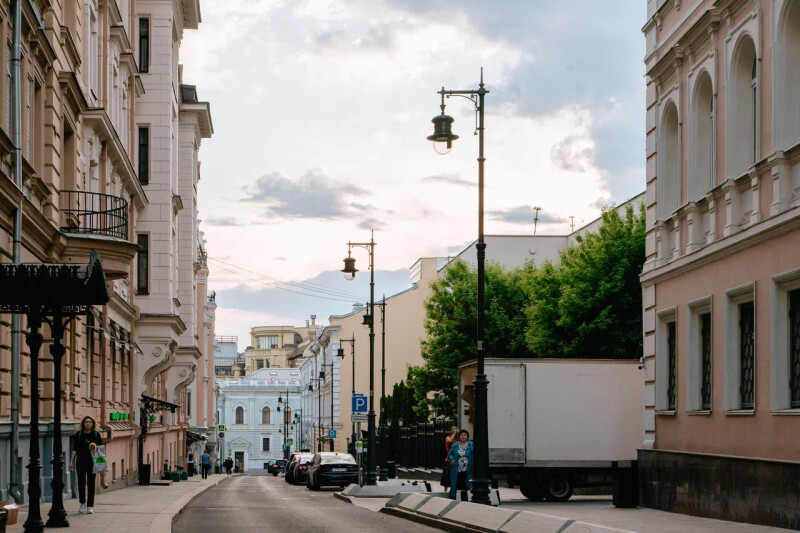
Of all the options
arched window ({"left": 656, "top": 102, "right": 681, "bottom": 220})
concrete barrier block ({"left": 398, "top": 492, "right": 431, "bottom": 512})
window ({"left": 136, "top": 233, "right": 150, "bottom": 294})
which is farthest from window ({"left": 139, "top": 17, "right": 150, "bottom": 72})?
concrete barrier block ({"left": 398, "top": 492, "right": 431, "bottom": 512})

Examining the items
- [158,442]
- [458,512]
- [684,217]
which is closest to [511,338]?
[158,442]

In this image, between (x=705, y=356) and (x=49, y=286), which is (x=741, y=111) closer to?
(x=705, y=356)

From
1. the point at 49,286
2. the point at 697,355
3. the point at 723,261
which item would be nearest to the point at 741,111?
the point at 723,261

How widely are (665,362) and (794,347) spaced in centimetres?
636

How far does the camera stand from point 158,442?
53.5 meters

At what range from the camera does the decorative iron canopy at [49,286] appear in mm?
15894

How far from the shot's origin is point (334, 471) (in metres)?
44.7

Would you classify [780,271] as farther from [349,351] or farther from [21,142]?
[349,351]

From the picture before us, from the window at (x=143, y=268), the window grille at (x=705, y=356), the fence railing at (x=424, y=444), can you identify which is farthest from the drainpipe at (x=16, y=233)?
the window at (x=143, y=268)

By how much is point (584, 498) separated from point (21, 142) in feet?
53.1

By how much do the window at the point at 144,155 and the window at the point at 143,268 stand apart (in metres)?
2.03

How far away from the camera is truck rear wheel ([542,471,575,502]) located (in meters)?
29.1

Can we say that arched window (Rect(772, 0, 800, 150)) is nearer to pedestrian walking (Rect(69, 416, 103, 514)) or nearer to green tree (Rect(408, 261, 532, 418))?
pedestrian walking (Rect(69, 416, 103, 514))

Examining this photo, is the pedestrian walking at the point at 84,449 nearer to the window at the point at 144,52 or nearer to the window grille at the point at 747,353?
the window grille at the point at 747,353
